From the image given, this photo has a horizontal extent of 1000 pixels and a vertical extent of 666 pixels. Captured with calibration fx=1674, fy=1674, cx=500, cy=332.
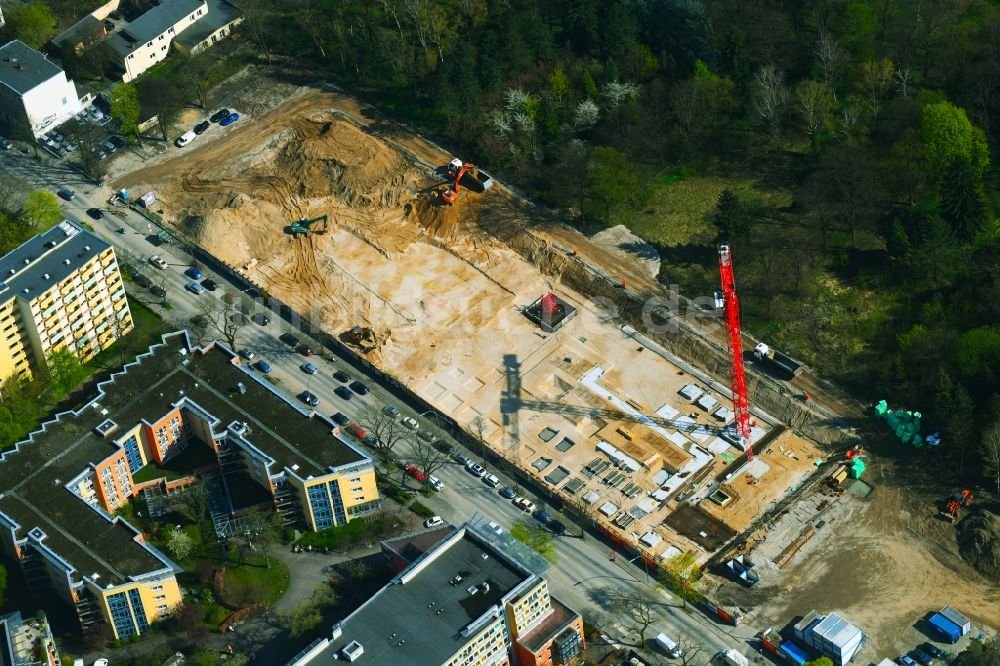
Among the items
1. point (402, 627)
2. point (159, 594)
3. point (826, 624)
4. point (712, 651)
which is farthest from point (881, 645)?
point (159, 594)

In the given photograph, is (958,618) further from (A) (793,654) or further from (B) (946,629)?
(A) (793,654)

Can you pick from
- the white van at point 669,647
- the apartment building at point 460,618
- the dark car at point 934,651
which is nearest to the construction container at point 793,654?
the white van at point 669,647

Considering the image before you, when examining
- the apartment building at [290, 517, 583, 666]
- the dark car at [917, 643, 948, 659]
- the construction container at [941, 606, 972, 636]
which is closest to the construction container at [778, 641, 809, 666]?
the dark car at [917, 643, 948, 659]

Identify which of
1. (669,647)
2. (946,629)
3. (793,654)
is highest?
(946,629)

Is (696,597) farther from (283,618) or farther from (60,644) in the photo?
(60,644)

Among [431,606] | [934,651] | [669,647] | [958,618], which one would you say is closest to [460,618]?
[431,606]

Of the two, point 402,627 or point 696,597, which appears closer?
point 402,627
